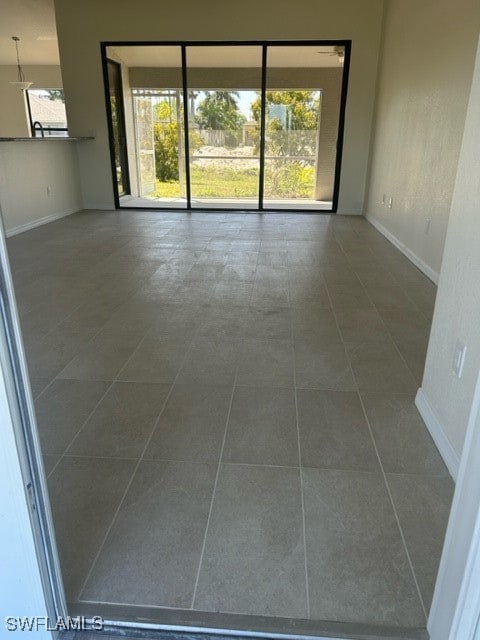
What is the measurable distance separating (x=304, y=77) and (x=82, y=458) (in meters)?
6.73

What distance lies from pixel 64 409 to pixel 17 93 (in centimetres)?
1177

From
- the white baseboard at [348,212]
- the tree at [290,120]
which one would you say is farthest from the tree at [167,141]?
the white baseboard at [348,212]

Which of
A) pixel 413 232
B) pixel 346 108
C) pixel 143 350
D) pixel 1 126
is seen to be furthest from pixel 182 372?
pixel 1 126

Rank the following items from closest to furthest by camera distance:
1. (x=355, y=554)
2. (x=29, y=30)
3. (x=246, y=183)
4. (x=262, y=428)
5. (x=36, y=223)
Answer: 1. (x=355, y=554)
2. (x=262, y=428)
3. (x=36, y=223)
4. (x=246, y=183)
5. (x=29, y=30)

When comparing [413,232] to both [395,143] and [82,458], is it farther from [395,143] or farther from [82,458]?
[82,458]

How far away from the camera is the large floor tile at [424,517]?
132 cm

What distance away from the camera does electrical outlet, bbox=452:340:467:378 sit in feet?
5.49

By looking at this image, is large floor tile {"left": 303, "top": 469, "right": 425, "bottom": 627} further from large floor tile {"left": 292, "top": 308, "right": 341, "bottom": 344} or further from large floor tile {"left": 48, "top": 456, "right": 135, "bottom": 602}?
large floor tile {"left": 292, "top": 308, "right": 341, "bottom": 344}

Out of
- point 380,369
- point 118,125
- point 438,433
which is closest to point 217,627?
point 438,433

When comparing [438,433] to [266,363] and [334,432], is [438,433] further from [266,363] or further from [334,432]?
[266,363]

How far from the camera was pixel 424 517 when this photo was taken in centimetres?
Result: 151

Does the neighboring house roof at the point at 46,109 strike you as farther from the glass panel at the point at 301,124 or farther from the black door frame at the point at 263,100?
the glass panel at the point at 301,124

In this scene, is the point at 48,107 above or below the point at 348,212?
above

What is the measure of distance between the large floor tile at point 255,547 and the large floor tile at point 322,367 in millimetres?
695
